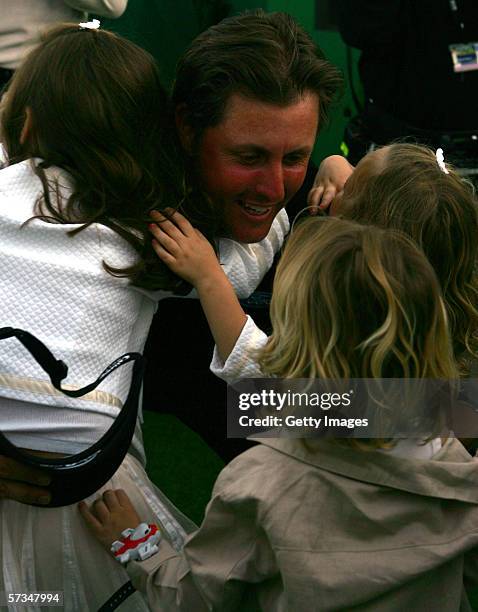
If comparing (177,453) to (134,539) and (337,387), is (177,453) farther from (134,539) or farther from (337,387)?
(337,387)

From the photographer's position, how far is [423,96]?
338cm

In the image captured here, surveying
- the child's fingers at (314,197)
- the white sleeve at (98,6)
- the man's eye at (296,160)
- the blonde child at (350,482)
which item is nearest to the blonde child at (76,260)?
the man's eye at (296,160)

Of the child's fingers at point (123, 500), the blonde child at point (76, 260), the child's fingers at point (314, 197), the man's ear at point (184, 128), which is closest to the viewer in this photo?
the blonde child at point (76, 260)

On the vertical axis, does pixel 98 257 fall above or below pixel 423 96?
above

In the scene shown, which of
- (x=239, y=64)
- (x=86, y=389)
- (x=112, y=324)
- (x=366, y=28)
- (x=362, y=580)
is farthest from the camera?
(x=366, y=28)

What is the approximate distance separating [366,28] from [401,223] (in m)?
1.53

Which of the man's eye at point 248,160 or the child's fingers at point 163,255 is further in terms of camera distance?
the man's eye at point 248,160

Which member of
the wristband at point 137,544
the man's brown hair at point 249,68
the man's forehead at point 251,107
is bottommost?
the wristband at point 137,544

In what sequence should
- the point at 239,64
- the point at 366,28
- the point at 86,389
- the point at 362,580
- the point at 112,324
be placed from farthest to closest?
the point at 366,28 → the point at 239,64 → the point at 112,324 → the point at 86,389 → the point at 362,580

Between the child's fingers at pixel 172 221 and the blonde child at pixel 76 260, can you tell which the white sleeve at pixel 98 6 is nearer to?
the blonde child at pixel 76 260

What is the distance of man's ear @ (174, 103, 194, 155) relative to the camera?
2.17 metres

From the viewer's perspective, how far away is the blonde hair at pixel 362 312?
1.54m

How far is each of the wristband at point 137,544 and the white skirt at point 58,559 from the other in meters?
0.10

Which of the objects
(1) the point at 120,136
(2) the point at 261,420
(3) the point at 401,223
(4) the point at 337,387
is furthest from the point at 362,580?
(1) the point at 120,136
